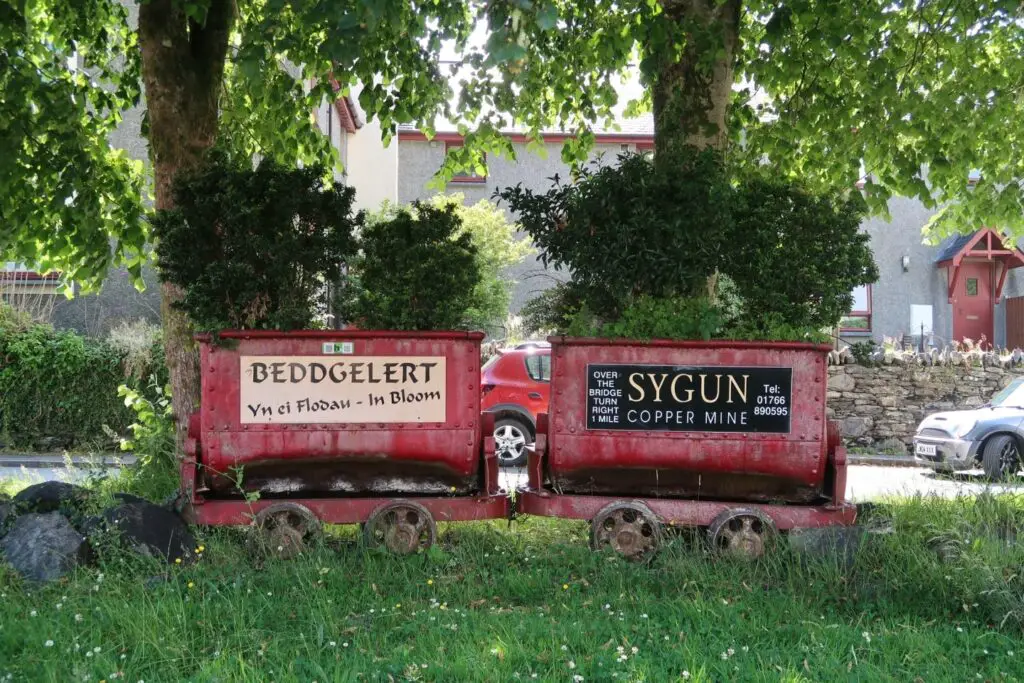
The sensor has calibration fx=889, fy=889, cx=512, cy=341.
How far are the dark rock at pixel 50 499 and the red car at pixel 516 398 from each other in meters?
6.83

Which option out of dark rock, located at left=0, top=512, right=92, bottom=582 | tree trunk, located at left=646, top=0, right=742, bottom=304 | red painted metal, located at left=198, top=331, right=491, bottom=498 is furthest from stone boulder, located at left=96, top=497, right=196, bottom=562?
tree trunk, located at left=646, top=0, right=742, bottom=304

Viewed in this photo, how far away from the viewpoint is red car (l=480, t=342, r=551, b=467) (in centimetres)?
1238

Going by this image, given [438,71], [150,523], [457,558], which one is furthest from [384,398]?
[438,71]

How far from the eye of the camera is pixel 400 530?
5.78 meters

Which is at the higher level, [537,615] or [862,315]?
[862,315]

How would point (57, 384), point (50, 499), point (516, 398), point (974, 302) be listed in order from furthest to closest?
point (974, 302) → point (57, 384) → point (516, 398) → point (50, 499)

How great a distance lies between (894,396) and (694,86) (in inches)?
404

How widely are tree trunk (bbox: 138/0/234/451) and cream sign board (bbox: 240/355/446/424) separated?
1.86 m

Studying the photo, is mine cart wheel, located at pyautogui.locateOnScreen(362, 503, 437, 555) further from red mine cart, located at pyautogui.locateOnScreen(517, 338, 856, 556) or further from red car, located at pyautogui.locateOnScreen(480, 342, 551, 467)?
red car, located at pyautogui.locateOnScreen(480, 342, 551, 467)

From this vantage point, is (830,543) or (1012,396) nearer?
Answer: (830,543)

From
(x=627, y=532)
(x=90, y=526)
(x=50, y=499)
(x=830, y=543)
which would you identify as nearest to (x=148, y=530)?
(x=90, y=526)

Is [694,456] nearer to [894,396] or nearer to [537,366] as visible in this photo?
[537,366]

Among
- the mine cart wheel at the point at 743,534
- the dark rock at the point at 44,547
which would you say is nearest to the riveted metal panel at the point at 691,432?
the mine cart wheel at the point at 743,534

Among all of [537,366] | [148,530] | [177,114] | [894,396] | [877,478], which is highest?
[177,114]
